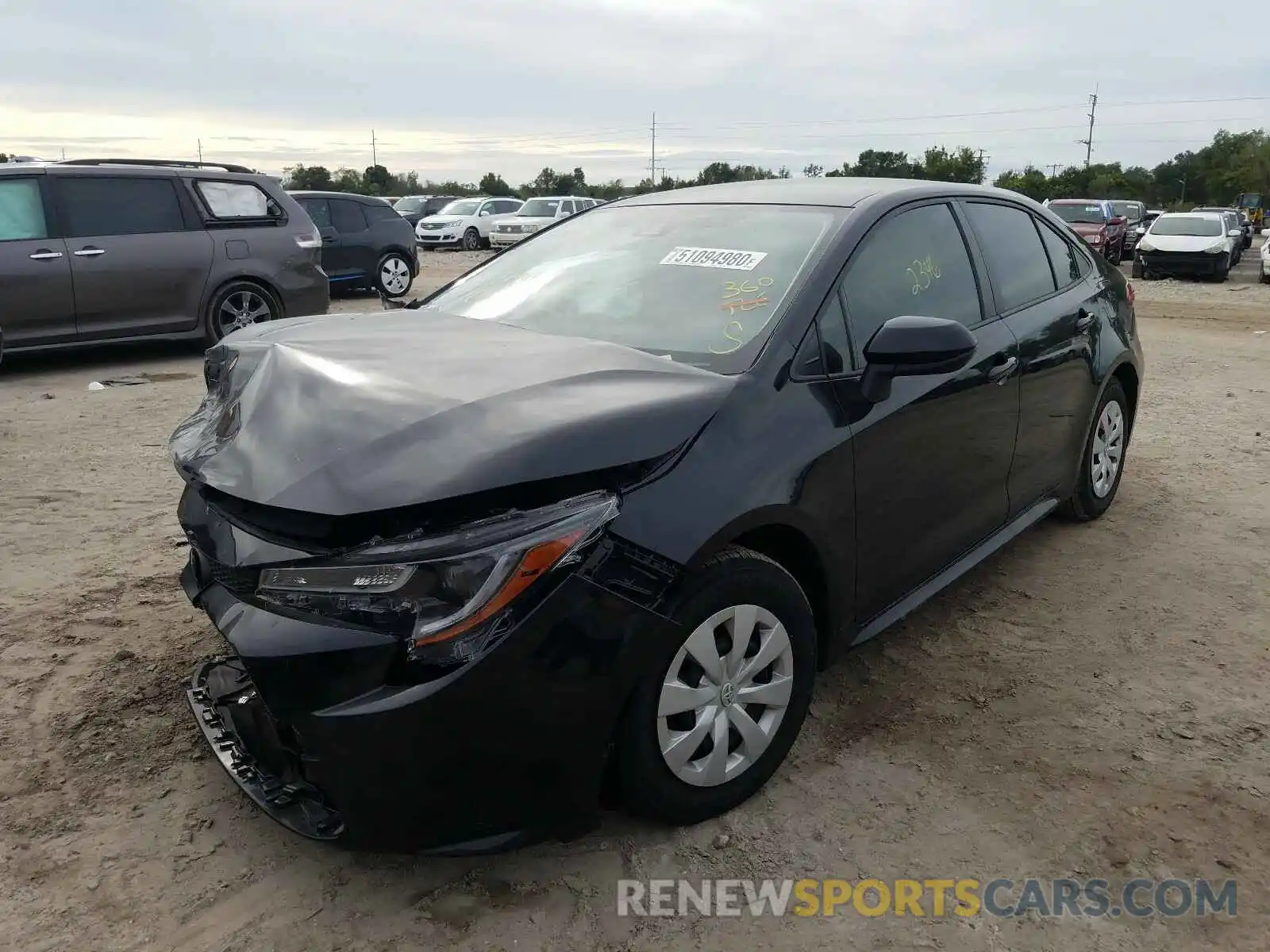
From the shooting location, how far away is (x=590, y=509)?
7.07ft

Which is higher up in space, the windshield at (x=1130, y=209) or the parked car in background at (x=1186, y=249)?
the windshield at (x=1130, y=209)

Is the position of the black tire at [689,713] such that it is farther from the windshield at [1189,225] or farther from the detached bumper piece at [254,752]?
the windshield at [1189,225]

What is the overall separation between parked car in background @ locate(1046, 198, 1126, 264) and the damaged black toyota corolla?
21387mm

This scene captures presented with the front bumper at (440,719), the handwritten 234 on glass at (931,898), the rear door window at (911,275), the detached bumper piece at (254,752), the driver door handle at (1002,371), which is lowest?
the handwritten 234 on glass at (931,898)

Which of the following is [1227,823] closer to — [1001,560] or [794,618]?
[794,618]

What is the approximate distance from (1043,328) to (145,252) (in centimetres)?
750

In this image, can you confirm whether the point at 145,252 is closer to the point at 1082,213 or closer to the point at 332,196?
the point at 332,196

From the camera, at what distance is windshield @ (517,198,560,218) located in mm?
26891

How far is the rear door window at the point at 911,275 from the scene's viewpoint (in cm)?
296

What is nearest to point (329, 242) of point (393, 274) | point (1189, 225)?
point (393, 274)

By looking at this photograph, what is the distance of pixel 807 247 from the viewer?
2980 mm

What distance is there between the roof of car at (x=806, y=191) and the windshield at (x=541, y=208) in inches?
935

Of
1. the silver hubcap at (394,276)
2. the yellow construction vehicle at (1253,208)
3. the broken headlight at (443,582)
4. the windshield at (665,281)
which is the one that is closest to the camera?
the broken headlight at (443,582)

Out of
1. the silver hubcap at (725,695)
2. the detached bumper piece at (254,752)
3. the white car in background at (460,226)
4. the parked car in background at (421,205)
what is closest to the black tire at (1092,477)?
the silver hubcap at (725,695)
